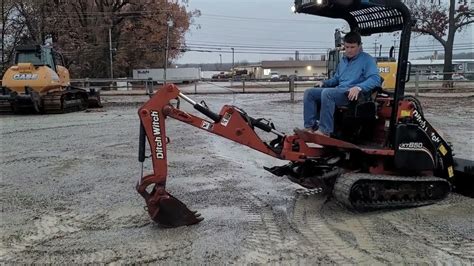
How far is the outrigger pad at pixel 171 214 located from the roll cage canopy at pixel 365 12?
2517 millimetres

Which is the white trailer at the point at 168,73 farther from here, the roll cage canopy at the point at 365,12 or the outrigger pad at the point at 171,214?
the outrigger pad at the point at 171,214

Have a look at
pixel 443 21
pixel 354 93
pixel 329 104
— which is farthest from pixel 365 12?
pixel 443 21

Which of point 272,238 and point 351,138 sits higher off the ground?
point 351,138

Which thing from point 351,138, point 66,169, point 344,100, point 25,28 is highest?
point 25,28

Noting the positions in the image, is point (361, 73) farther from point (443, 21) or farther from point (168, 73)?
point (168, 73)

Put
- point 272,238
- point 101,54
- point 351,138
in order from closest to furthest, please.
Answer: point 272,238, point 351,138, point 101,54

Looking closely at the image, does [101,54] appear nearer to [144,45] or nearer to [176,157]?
[144,45]

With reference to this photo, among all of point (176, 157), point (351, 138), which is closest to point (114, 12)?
point (176, 157)

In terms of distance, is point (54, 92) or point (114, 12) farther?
point (114, 12)

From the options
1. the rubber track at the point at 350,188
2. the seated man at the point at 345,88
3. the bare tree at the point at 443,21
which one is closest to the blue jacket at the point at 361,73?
the seated man at the point at 345,88

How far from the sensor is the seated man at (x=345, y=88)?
519cm

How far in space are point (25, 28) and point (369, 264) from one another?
35235 millimetres

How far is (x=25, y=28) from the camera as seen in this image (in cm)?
3434

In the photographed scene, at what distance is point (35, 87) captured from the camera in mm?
17781
